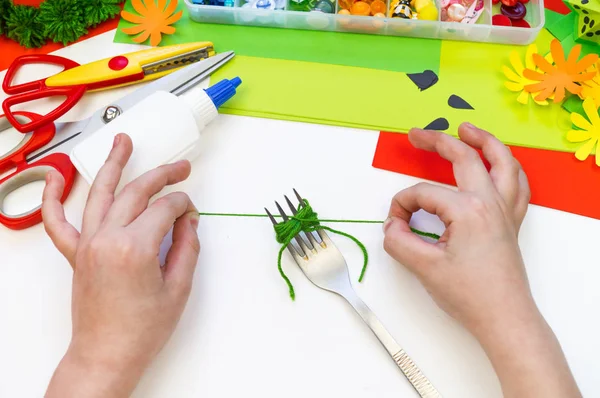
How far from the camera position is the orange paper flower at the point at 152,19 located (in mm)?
772

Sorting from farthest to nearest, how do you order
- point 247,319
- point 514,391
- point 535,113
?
point 535,113 < point 247,319 < point 514,391

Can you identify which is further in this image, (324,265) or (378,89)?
(378,89)

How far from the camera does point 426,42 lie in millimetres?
761

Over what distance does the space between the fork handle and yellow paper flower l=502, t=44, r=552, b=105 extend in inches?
14.2

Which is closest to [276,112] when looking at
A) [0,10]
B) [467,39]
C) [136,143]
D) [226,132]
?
[226,132]

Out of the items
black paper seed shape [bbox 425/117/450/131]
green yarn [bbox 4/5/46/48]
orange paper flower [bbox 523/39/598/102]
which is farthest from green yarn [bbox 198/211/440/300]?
green yarn [bbox 4/5/46/48]

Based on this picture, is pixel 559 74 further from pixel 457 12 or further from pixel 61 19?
pixel 61 19

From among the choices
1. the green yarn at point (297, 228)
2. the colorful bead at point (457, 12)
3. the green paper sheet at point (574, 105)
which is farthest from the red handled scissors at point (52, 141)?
the green paper sheet at point (574, 105)

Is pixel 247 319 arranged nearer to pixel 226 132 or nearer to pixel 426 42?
pixel 226 132

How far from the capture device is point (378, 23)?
75cm

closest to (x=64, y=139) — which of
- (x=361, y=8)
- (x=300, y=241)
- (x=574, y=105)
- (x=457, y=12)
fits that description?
(x=300, y=241)

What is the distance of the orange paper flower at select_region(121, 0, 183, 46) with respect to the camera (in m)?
0.77

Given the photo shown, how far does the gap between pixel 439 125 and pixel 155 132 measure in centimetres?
37

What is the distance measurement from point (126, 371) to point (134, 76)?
40 centimetres
